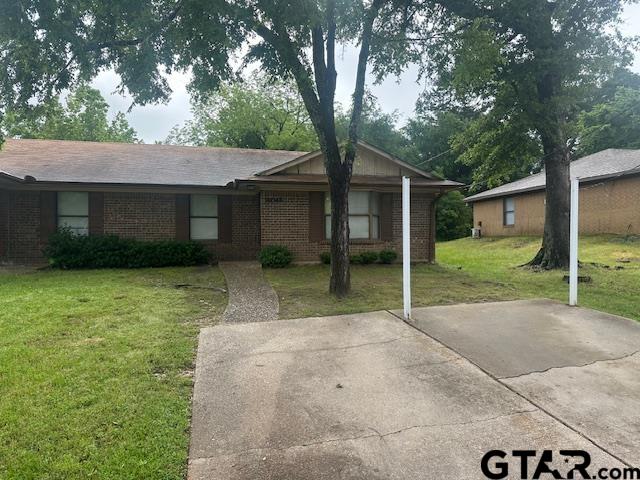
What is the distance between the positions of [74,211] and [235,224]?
4.98 metres

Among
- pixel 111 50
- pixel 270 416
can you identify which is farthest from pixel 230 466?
Result: pixel 111 50

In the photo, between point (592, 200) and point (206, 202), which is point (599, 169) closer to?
point (592, 200)

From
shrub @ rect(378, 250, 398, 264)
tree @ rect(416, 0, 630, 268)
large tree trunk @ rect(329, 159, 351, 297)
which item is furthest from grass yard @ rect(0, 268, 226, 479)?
tree @ rect(416, 0, 630, 268)

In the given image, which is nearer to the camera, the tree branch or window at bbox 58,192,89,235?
the tree branch

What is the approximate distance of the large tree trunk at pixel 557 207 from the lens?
11.8 meters

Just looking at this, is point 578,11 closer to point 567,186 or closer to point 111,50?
point 567,186

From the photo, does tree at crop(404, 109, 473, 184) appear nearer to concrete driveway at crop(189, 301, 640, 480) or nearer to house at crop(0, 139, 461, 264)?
house at crop(0, 139, 461, 264)

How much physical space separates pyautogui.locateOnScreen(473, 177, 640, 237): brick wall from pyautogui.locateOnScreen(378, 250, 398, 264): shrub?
11.1 metres

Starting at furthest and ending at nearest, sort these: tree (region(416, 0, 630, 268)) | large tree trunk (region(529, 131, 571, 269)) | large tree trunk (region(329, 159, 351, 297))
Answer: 1. large tree trunk (region(529, 131, 571, 269))
2. tree (region(416, 0, 630, 268))
3. large tree trunk (region(329, 159, 351, 297))

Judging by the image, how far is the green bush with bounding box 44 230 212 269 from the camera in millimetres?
11523

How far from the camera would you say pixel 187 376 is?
3945 millimetres

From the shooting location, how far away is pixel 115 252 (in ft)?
39.1

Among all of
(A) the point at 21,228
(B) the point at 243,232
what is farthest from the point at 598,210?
(A) the point at 21,228

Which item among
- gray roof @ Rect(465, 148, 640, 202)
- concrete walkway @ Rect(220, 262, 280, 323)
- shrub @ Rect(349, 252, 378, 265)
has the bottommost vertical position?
concrete walkway @ Rect(220, 262, 280, 323)
